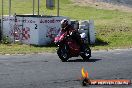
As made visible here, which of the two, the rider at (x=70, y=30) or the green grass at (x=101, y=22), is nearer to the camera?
the rider at (x=70, y=30)

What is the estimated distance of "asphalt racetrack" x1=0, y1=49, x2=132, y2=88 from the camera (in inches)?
501

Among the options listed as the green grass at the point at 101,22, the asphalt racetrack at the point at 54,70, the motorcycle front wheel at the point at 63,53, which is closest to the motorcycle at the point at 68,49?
the motorcycle front wheel at the point at 63,53

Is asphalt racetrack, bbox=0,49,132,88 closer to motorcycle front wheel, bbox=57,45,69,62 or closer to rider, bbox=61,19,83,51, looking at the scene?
motorcycle front wheel, bbox=57,45,69,62

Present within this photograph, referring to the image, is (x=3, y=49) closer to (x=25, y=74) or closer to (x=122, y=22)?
(x=25, y=74)

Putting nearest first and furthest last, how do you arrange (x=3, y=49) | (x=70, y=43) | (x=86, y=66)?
(x=86, y=66) → (x=70, y=43) → (x=3, y=49)

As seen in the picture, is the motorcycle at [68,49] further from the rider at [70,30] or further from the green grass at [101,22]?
the green grass at [101,22]

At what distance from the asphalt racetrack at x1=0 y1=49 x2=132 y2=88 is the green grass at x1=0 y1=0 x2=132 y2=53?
14.9ft

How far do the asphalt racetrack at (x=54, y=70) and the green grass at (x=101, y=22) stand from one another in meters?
4.54

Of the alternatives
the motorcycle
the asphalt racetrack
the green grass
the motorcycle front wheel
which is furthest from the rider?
the green grass

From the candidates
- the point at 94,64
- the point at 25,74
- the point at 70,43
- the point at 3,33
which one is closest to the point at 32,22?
the point at 3,33

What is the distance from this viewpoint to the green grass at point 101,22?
26.2 meters

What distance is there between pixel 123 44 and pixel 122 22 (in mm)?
11524

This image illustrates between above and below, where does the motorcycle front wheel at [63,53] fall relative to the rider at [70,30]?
below

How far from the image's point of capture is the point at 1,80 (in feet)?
43.5
